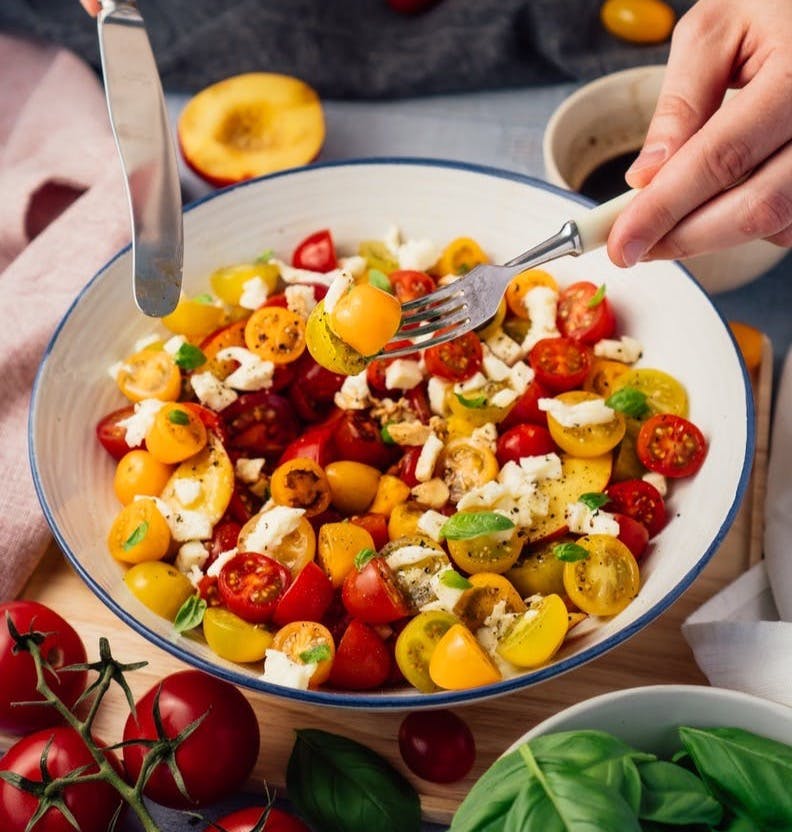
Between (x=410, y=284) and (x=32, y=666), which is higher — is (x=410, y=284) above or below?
above

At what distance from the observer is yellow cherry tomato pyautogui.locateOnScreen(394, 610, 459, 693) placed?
1.64 metres

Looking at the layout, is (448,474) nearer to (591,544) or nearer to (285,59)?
(591,544)

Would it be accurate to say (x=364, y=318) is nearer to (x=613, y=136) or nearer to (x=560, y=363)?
(x=560, y=363)

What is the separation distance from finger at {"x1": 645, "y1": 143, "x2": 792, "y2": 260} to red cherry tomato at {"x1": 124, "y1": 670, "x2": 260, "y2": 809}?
0.99 m

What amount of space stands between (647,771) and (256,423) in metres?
0.99

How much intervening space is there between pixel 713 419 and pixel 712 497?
172mm

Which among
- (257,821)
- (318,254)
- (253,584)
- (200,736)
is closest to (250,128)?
(318,254)

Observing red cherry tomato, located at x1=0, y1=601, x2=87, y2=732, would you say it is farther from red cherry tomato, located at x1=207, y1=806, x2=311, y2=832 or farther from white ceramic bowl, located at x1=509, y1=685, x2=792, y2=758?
white ceramic bowl, located at x1=509, y1=685, x2=792, y2=758

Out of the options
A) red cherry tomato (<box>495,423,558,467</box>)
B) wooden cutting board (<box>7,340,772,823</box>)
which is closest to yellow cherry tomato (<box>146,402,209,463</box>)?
wooden cutting board (<box>7,340,772,823</box>)

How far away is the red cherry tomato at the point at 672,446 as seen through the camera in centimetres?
184

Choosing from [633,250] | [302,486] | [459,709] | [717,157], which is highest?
[717,157]

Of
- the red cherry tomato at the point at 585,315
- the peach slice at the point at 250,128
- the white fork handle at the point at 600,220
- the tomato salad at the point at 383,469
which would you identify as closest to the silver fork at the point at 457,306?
the tomato salad at the point at 383,469

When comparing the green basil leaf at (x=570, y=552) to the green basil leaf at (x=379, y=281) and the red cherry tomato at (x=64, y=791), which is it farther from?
the red cherry tomato at (x=64, y=791)

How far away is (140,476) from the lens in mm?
1902
